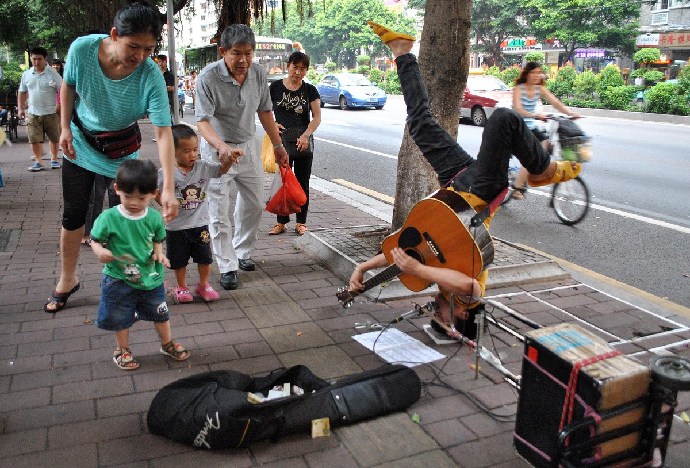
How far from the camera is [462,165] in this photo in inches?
152

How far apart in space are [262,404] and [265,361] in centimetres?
84

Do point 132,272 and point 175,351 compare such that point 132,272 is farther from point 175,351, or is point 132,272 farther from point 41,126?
point 41,126

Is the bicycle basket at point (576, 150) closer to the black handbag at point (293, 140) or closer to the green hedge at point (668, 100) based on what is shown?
the black handbag at point (293, 140)

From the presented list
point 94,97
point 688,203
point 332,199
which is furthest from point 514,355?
point 688,203

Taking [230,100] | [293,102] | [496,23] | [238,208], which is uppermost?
[496,23]

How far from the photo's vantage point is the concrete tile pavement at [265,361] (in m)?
2.78

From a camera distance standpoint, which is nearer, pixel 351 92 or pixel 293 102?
pixel 293 102

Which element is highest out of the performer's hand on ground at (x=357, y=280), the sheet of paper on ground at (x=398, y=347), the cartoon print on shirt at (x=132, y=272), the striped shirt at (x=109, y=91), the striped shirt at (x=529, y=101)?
the striped shirt at (x=109, y=91)

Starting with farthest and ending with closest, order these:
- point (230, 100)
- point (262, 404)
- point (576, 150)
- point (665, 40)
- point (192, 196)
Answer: point (665, 40)
point (576, 150)
point (230, 100)
point (192, 196)
point (262, 404)

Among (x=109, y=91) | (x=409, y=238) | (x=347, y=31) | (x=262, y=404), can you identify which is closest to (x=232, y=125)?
(x=109, y=91)

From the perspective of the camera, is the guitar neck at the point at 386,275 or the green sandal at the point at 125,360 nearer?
the green sandal at the point at 125,360

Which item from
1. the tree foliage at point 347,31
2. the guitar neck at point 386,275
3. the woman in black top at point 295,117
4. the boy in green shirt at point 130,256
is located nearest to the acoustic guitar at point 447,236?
the guitar neck at point 386,275

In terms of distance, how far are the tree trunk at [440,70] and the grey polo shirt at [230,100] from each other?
1202 millimetres

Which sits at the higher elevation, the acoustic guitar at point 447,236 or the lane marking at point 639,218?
the acoustic guitar at point 447,236
